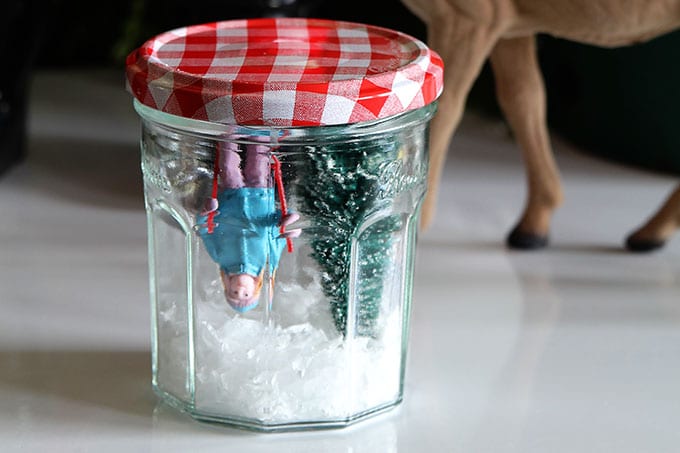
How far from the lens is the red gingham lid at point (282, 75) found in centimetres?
62

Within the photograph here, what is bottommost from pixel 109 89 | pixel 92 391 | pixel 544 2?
pixel 109 89

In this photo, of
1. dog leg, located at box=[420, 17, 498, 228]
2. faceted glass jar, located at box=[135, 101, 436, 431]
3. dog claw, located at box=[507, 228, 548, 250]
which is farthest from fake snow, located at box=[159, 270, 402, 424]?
dog claw, located at box=[507, 228, 548, 250]

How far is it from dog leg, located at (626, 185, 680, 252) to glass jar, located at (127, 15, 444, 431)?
446 millimetres

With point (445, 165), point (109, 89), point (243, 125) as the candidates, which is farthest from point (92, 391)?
point (109, 89)

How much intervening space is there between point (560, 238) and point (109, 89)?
0.85 metres

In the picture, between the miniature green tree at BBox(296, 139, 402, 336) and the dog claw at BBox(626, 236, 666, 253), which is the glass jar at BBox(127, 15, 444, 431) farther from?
the dog claw at BBox(626, 236, 666, 253)

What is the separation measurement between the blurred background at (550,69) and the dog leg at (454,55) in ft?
0.80

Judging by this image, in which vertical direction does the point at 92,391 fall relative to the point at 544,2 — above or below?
below

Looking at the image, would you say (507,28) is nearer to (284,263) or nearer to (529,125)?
(529,125)

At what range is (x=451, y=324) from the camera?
930 mm

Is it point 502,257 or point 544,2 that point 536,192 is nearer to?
point 502,257

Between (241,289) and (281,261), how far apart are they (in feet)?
0.11

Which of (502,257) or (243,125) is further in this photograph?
(502,257)

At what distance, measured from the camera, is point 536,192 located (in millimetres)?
1126
